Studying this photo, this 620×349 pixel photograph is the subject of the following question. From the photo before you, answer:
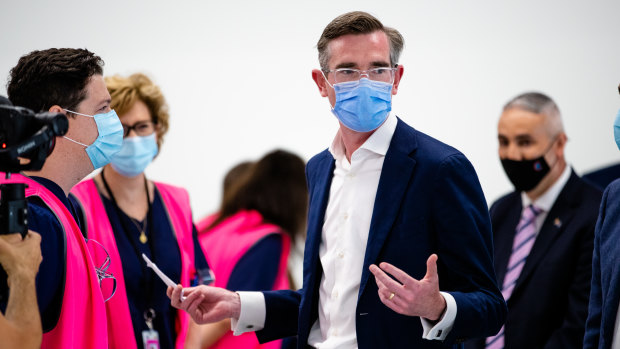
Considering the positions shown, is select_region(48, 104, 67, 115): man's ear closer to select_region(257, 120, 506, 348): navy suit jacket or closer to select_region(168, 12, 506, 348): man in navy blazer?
select_region(168, 12, 506, 348): man in navy blazer

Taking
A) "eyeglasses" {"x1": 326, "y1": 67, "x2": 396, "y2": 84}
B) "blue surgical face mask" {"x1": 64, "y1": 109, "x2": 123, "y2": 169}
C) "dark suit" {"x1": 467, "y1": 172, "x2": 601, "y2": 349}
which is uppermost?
"eyeglasses" {"x1": 326, "y1": 67, "x2": 396, "y2": 84}

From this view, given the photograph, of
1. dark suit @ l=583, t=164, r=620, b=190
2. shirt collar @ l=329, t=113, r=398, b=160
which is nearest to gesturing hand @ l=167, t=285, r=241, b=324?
shirt collar @ l=329, t=113, r=398, b=160

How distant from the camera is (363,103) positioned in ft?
6.44

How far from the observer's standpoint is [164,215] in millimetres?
2748

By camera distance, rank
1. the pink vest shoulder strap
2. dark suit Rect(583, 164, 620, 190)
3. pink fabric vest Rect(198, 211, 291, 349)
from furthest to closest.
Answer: dark suit Rect(583, 164, 620, 190), pink fabric vest Rect(198, 211, 291, 349), the pink vest shoulder strap

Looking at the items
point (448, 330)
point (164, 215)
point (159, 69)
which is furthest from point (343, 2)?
point (448, 330)

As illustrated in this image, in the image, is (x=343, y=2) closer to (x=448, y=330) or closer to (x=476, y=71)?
(x=476, y=71)

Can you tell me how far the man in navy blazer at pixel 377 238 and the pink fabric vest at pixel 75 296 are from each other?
256 millimetres

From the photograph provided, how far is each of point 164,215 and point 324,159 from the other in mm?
853

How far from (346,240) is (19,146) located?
878mm

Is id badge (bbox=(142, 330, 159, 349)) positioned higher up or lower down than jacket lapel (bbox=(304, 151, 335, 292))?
lower down

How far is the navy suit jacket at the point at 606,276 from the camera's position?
200cm

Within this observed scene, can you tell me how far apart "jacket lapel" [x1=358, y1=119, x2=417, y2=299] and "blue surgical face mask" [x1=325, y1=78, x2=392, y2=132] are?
0.09 metres

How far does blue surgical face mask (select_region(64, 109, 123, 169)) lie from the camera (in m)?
2.05
